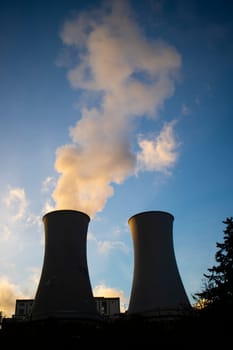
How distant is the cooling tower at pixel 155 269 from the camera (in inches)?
599

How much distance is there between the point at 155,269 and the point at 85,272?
124 inches

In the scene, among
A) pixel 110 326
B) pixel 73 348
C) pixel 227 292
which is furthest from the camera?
pixel 227 292

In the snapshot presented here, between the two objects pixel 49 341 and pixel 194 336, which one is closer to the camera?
pixel 194 336

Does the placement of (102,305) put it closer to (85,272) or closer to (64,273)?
(85,272)

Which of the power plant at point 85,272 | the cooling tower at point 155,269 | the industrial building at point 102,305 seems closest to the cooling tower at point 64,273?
the power plant at point 85,272

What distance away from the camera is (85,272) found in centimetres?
1586

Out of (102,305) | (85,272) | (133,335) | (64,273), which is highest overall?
(102,305)

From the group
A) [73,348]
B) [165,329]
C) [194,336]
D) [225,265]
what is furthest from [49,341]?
[225,265]

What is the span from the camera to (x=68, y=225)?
1585cm

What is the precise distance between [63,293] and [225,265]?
6697mm

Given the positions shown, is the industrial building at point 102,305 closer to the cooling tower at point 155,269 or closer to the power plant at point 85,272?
the cooling tower at point 155,269

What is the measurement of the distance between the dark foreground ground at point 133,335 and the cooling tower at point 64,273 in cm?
325

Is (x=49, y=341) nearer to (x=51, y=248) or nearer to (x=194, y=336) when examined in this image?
(x=194, y=336)

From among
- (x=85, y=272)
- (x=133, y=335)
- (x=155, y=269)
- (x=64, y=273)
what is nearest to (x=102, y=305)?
(x=85, y=272)
